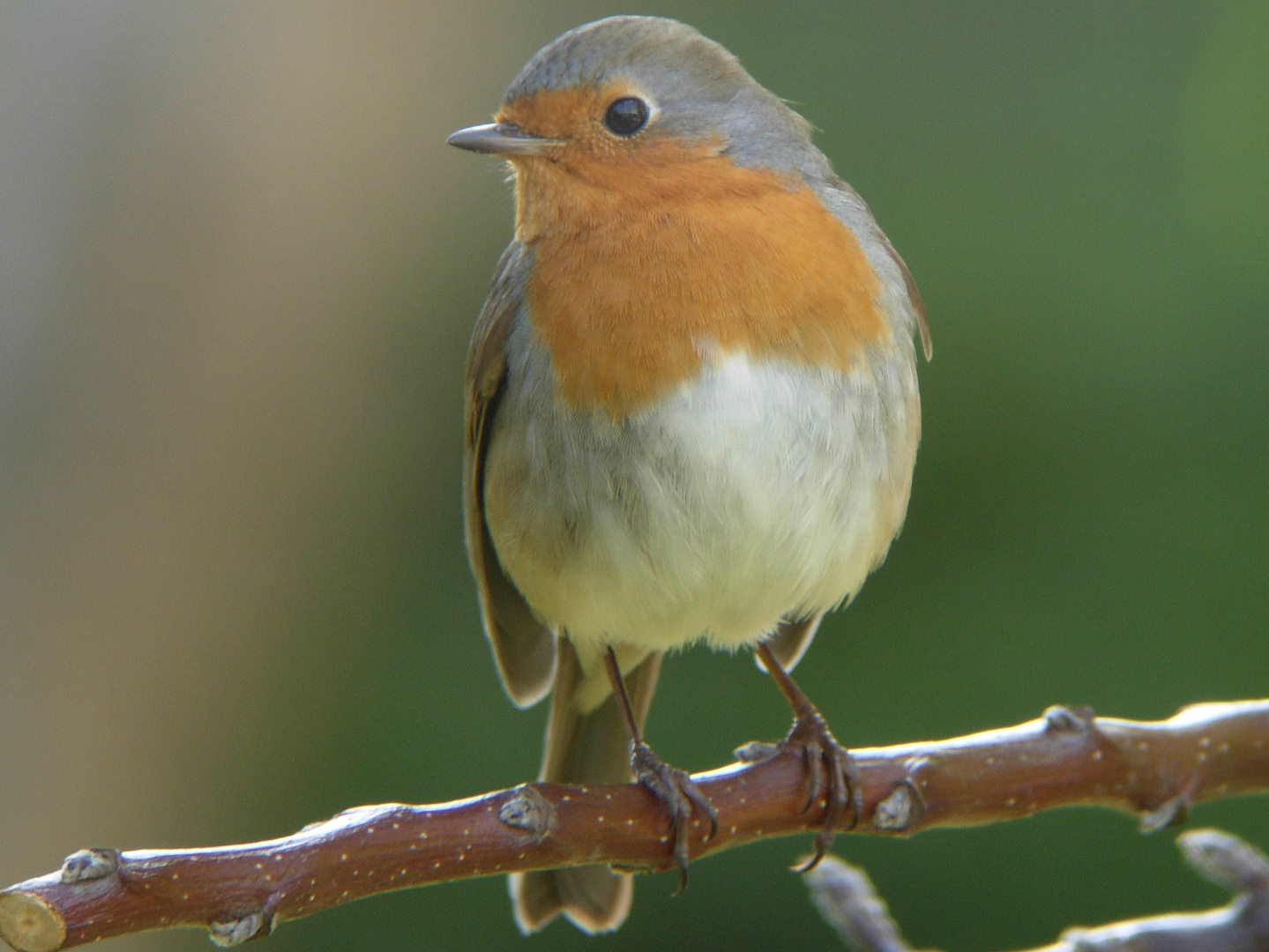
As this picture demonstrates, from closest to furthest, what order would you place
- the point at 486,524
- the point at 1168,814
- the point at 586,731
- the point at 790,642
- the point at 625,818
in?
the point at 625,818 → the point at 1168,814 → the point at 486,524 → the point at 586,731 → the point at 790,642

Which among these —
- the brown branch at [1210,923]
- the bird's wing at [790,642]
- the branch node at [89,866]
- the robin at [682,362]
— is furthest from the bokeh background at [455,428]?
the branch node at [89,866]

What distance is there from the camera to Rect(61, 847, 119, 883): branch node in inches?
66.4

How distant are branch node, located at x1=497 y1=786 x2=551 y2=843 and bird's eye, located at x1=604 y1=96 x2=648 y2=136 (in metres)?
1.28

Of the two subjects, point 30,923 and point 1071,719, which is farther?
point 1071,719

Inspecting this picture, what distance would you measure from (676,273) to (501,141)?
1.39 feet

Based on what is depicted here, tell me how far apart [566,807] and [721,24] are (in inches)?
161

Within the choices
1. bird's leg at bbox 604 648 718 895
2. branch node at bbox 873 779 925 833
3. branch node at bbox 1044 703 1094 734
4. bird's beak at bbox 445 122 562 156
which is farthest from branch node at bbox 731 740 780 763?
bird's beak at bbox 445 122 562 156

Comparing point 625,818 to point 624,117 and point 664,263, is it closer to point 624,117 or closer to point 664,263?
A: point 664,263

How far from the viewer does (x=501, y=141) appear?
2629mm

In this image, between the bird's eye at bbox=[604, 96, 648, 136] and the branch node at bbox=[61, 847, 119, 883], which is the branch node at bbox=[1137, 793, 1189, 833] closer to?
the bird's eye at bbox=[604, 96, 648, 136]

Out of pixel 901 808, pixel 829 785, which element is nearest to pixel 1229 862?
pixel 901 808

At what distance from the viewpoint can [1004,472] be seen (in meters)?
4.87

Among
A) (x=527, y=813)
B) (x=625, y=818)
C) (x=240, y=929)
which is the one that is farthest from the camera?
(x=625, y=818)

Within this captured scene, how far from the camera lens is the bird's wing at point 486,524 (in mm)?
2920
